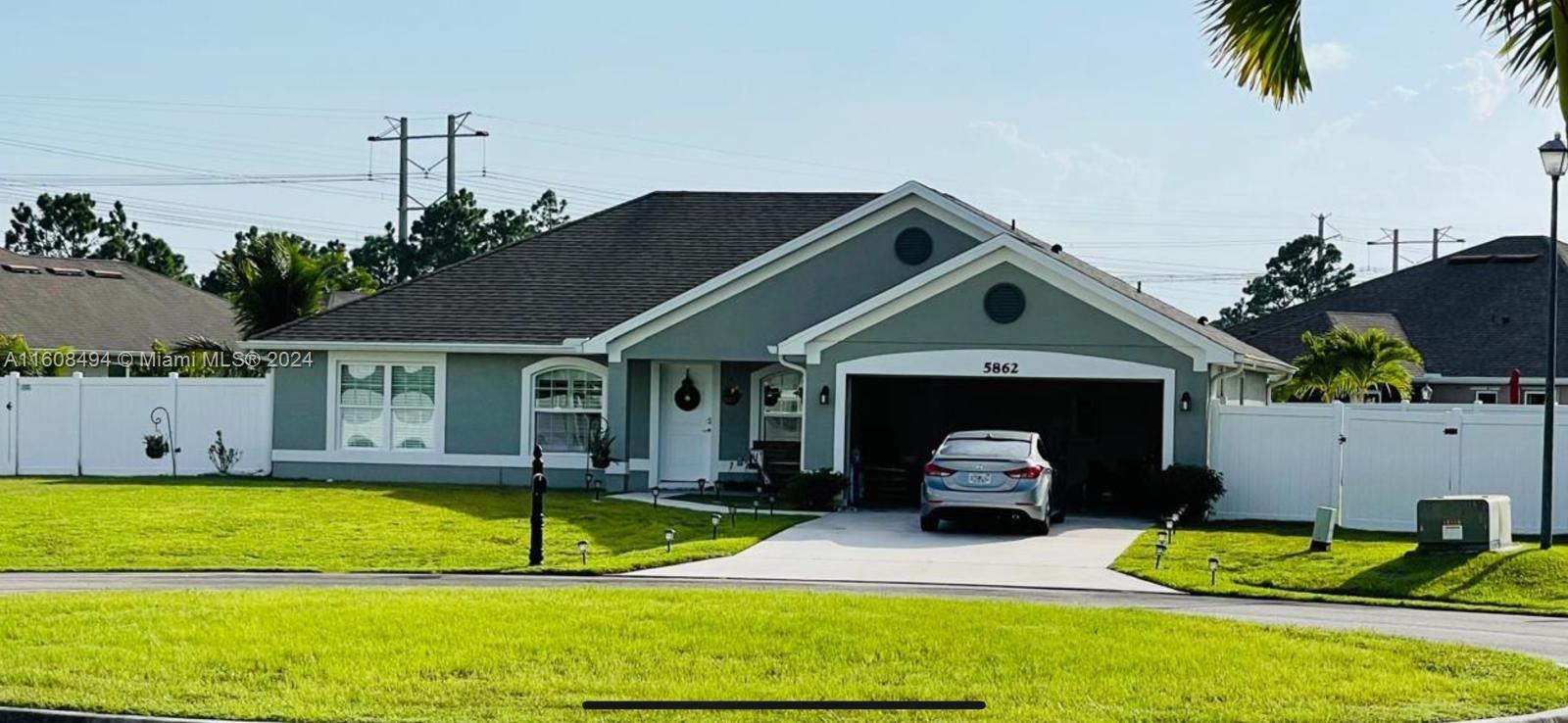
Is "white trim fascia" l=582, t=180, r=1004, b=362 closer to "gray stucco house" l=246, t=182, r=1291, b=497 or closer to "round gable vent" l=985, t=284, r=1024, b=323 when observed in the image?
"gray stucco house" l=246, t=182, r=1291, b=497

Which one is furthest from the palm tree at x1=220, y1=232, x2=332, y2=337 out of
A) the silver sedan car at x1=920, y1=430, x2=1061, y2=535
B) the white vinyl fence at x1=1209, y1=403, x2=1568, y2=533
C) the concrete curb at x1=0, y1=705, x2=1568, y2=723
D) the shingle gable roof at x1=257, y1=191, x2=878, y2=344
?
the concrete curb at x1=0, y1=705, x2=1568, y2=723

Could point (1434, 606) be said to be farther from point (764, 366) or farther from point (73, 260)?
point (73, 260)

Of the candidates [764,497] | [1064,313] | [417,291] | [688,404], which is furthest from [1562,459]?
[417,291]

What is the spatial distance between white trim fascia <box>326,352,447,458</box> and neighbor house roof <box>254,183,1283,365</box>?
41 centimetres

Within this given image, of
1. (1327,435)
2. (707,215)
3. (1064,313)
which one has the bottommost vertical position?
(1327,435)

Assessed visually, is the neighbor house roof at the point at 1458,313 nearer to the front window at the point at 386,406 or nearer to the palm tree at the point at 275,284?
the front window at the point at 386,406

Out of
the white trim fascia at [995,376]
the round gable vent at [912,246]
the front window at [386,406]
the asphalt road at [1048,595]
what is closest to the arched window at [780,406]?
the round gable vent at [912,246]

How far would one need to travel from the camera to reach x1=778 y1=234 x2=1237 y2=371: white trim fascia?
27.0 m

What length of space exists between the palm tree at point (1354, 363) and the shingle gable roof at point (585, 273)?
10382 millimetres

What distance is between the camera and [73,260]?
180 feet

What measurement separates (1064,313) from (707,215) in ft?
34.1

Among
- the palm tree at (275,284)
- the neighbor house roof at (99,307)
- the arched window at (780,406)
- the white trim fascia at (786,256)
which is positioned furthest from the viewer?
the neighbor house roof at (99,307)

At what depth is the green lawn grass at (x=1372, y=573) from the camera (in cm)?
1934

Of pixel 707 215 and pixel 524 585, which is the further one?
pixel 707 215
